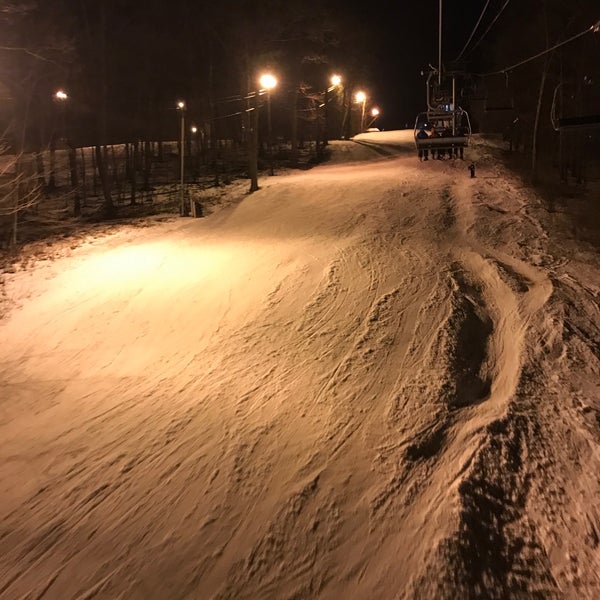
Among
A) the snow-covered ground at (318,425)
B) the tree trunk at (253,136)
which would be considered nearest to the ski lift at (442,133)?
the snow-covered ground at (318,425)

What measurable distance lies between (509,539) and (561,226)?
33.8 ft

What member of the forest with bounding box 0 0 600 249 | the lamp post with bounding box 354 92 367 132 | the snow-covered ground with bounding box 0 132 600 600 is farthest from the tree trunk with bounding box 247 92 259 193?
the lamp post with bounding box 354 92 367 132

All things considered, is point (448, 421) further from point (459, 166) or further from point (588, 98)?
point (588, 98)

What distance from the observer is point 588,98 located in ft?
85.0

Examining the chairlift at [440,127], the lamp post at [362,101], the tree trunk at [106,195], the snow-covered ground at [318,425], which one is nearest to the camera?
the snow-covered ground at [318,425]

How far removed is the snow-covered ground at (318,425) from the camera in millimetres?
4238

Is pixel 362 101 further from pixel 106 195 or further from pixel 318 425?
pixel 318 425

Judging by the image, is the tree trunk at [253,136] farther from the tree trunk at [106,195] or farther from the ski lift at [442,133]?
the ski lift at [442,133]

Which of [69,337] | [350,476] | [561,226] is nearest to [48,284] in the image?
[69,337]

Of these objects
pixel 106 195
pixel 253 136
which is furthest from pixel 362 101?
pixel 106 195

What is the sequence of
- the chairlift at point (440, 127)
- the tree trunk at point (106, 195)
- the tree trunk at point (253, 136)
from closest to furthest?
the chairlift at point (440, 127)
the tree trunk at point (253, 136)
the tree trunk at point (106, 195)

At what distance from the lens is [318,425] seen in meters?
6.00

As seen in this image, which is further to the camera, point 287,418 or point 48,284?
point 48,284

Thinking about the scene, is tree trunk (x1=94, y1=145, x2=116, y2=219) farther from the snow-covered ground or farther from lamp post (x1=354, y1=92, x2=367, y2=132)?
lamp post (x1=354, y1=92, x2=367, y2=132)
